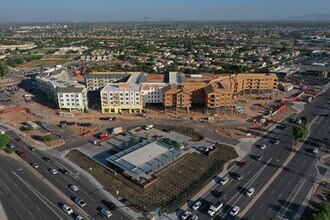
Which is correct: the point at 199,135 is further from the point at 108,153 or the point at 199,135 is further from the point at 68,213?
the point at 68,213

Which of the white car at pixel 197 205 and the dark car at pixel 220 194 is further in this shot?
the dark car at pixel 220 194

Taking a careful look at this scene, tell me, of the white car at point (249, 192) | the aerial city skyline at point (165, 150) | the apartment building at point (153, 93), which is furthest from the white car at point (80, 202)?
Result: the apartment building at point (153, 93)

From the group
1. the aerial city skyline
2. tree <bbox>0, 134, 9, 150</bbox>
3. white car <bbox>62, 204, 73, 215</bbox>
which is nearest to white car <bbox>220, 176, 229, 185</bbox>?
the aerial city skyline

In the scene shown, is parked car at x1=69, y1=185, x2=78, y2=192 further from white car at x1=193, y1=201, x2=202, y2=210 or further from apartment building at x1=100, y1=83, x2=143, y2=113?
apartment building at x1=100, y1=83, x2=143, y2=113

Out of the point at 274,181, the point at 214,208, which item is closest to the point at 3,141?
the point at 214,208

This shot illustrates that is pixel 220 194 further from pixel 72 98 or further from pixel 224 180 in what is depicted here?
pixel 72 98

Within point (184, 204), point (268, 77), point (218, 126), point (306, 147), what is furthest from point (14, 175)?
point (268, 77)

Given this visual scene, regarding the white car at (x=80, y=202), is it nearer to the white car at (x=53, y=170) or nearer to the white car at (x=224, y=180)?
the white car at (x=53, y=170)
